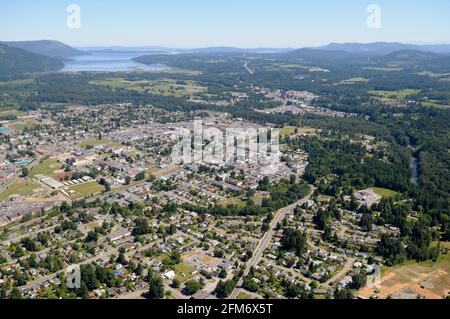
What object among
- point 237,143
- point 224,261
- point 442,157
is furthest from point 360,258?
point 237,143

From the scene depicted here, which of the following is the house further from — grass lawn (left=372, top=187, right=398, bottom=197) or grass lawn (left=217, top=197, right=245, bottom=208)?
grass lawn (left=372, top=187, right=398, bottom=197)

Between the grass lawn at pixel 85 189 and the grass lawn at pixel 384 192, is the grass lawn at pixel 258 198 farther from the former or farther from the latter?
the grass lawn at pixel 85 189

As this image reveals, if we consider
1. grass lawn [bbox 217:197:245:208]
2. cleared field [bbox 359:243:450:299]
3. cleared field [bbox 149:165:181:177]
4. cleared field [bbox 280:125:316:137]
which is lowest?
cleared field [bbox 359:243:450:299]

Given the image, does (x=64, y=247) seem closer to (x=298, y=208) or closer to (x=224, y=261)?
(x=224, y=261)

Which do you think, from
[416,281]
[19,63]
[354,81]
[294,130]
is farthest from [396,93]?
[19,63]

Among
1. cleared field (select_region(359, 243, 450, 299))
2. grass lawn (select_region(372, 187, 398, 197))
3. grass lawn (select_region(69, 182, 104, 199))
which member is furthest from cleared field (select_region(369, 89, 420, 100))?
cleared field (select_region(359, 243, 450, 299))

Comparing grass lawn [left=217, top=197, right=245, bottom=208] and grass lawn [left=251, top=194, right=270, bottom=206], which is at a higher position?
grass lawn [left=251, top=194, right=270, bottom=206]

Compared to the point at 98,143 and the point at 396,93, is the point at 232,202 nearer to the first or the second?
the point at 98,143
